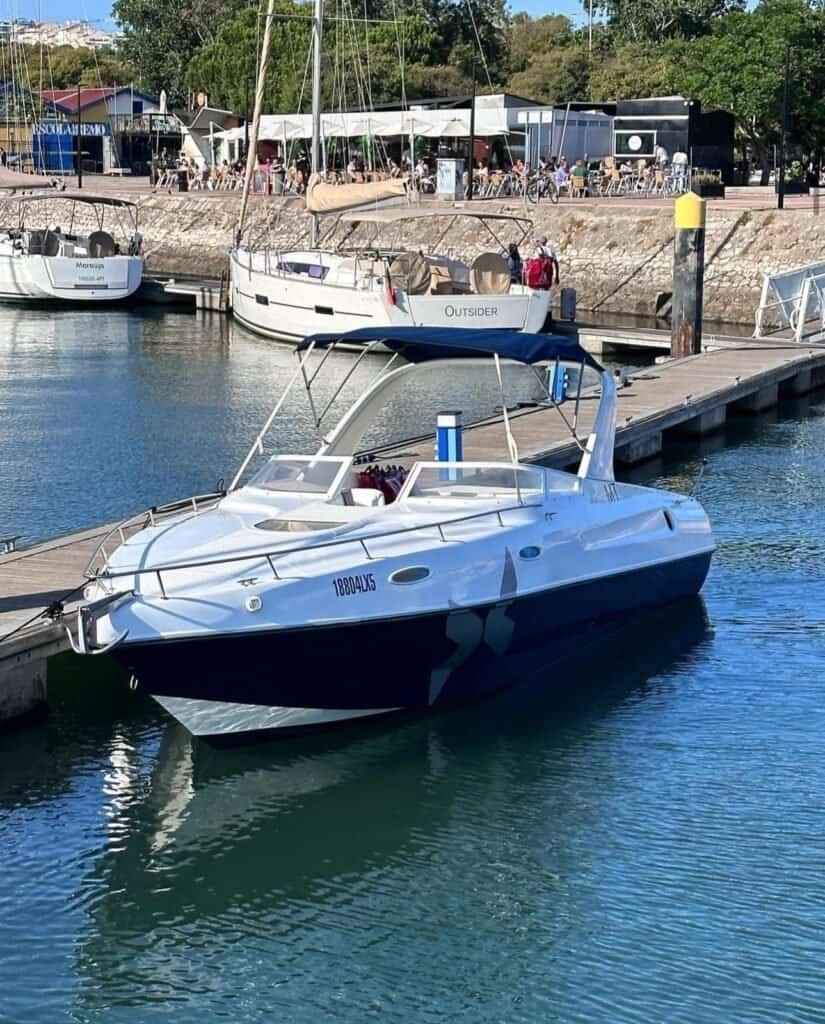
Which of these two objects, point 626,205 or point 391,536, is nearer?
point 391,536

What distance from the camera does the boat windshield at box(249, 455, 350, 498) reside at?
563 inches

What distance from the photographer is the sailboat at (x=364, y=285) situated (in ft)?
114

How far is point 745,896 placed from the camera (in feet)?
37.6

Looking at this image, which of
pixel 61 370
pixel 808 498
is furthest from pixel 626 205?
pixel 808 498

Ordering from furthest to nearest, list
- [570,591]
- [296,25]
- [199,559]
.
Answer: [296,25] < [570,591] < [199,559]

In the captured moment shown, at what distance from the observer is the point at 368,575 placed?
513 inches

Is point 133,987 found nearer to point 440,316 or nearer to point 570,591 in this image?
point 570,591

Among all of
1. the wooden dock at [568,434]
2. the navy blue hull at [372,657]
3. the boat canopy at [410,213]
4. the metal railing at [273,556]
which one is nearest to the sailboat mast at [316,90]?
the boat canopy at [410,213]

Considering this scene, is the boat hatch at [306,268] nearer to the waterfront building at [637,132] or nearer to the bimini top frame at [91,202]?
the bimini top frame at [91,202]

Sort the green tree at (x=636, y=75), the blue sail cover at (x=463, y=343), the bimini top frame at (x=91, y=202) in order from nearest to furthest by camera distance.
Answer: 1. the blue sail cover at (x=463, y=343)
2. the bimini top frame at (x=91, y=202)
3. the green tree at (x=636, y=75)

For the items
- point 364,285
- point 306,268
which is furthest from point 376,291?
point 306,268

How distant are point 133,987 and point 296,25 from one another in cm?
7152

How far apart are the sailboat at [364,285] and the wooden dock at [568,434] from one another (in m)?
4.99

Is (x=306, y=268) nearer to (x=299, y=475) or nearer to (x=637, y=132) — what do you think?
(x=637, y=132)
